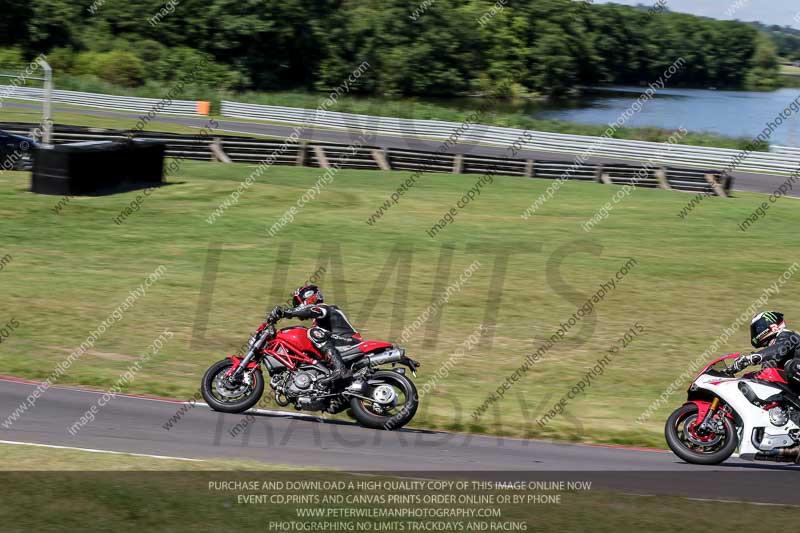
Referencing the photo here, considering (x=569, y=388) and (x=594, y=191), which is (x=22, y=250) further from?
(x=594, y=191)

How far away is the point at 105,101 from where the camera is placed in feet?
201

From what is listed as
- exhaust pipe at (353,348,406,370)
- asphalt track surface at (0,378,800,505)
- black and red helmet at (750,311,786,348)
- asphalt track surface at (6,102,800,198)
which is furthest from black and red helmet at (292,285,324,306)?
asphalt track surface at (6,102,800,198)

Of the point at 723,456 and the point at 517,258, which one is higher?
the point at 723,456

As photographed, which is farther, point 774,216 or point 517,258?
point 774,216

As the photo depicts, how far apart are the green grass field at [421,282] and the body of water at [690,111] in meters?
49.0

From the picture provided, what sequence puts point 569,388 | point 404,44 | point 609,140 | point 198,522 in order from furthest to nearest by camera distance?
1. point 404,44
2. point 609,140
3. point 569,388
4. point 198,522

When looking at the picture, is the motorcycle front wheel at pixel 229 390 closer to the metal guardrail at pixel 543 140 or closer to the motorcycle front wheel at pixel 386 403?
the motorcycle front wheel at pixel 386 403

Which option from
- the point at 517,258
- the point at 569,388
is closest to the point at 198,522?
the point at 569,388

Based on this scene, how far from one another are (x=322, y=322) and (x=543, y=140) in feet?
149

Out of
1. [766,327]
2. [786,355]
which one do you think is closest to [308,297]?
[766,327]

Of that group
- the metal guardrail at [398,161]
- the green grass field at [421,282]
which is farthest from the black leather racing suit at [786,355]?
the metal guardrail at [398,161]

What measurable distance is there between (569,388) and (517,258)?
9413 millimetres

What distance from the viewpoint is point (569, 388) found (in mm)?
14906

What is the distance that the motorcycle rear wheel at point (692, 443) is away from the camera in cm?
1059
